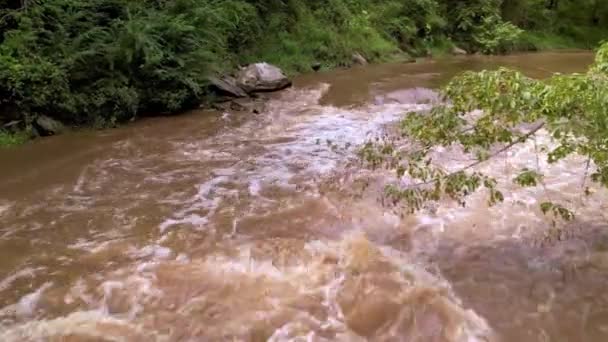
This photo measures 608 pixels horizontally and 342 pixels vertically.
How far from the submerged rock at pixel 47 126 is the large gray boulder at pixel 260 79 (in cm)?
358

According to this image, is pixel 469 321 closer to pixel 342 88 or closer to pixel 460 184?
pixel 460 184

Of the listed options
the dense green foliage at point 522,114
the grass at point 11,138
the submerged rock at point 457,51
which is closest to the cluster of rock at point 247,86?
the grass at point 11,138

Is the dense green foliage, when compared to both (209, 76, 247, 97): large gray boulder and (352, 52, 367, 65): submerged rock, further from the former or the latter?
(352, 52, 367, 65): submerged rock

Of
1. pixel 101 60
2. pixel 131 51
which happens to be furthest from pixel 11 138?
pixel 131 51

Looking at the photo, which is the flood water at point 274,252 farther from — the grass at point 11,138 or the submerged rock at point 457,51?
the submerged rock at point 457,51

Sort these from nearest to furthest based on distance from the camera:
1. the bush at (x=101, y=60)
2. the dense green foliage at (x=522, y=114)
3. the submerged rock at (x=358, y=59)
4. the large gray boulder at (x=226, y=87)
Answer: the dense green foliage at (x=522, y=114) → the bush at (x=101, y=60) → the large gray boulder at (x=226, y=87) → the submerged rock at (x=358, y=59)

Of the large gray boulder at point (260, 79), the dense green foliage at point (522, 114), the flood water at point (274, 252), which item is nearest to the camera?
the dense green foliage at point (522, 114)

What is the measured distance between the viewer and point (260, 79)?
37.0 feet

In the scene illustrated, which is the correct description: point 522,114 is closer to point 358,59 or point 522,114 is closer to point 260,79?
point 260,79

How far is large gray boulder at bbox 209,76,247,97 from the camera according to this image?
33.9ft

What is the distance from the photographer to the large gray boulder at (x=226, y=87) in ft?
33.9

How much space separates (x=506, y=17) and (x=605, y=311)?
22.2 m

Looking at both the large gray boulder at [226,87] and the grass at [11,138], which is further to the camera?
the large gray boulder at [226,87]

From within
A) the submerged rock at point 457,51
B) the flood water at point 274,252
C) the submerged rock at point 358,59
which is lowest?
the submerged rock at point 457,51
